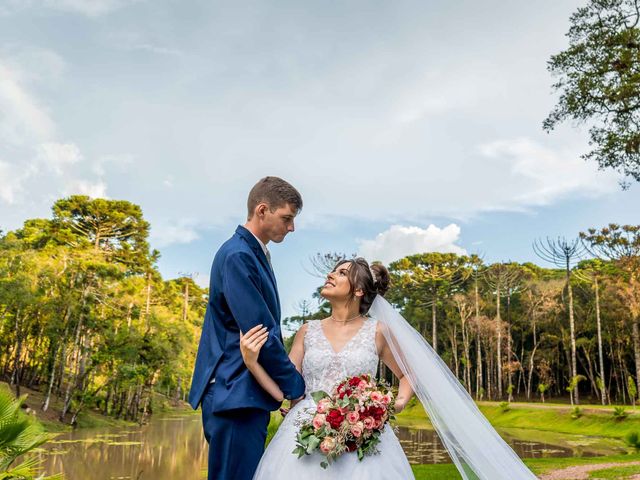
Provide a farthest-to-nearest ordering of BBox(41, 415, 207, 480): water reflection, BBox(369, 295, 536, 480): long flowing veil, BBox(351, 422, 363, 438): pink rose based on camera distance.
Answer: BBox(41, 415, 207, 480): water reflection
BBox(369, 295, 536, 480): long flowing veil
BBox(351, 422, 363, 438): pink rose

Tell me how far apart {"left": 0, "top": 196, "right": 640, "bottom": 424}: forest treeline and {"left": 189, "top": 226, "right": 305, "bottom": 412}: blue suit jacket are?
68.4 feet

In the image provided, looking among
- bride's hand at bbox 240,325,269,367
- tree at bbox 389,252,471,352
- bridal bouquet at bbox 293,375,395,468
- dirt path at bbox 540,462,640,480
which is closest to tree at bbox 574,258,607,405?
tree at bbox 389,252,471,352

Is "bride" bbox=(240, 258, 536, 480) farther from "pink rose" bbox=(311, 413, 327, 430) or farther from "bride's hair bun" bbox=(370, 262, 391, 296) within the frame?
"pink rose" bbox=(311, 413, 327, 430)

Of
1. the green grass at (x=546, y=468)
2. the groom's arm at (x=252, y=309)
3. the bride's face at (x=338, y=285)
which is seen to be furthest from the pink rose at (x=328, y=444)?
the green grass at (x=546, y=468)

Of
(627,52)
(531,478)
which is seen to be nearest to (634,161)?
(627,52)

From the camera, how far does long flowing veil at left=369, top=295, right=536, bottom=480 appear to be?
3.18 meters

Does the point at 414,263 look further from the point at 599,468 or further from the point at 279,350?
the point at 279,350

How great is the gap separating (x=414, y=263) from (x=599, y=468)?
35.3 meters

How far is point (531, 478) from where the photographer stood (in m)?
3.17

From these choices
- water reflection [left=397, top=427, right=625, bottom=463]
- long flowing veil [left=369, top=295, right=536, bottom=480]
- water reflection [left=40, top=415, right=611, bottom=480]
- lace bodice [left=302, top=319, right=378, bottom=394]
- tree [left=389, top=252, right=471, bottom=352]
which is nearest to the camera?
long flowing veil [left=369, top=295, right=536, bottom=480]

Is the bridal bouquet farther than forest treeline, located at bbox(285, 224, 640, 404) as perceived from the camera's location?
No

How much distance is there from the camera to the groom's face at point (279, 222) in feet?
8.83

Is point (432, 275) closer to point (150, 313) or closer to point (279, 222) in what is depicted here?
point (150, 313)

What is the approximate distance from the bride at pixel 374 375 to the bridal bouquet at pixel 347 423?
0.10m
